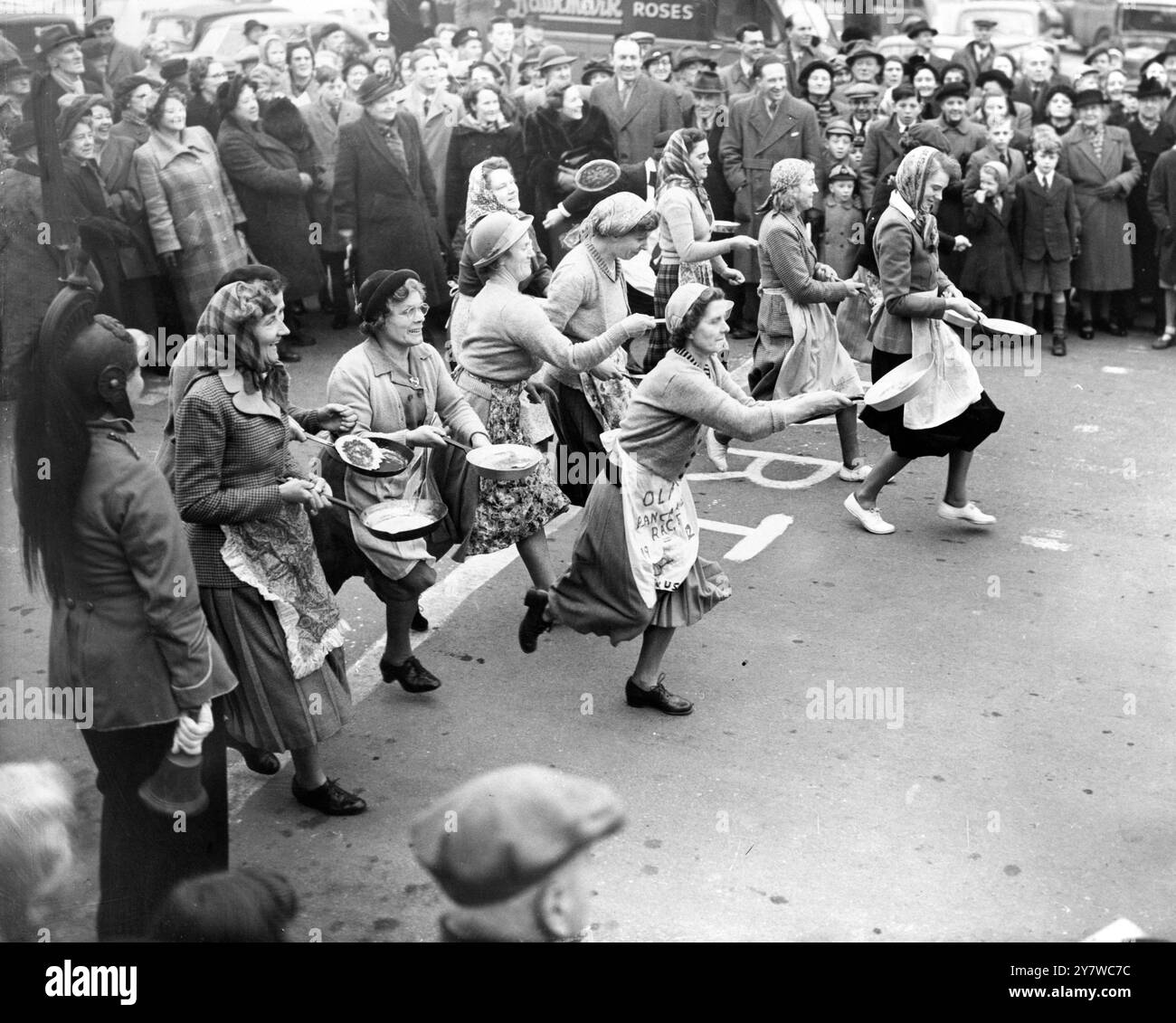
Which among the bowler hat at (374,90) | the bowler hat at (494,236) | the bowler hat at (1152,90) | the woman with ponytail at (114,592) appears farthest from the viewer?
the bowler hat at (1152,90)

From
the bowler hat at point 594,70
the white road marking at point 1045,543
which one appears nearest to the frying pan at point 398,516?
the white road marking at point 1045,543

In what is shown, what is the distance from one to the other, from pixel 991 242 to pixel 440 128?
4415mm

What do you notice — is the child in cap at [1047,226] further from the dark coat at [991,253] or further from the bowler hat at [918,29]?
the bowler hat at [918,29]

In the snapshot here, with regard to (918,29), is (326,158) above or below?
below

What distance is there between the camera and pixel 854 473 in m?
8.62

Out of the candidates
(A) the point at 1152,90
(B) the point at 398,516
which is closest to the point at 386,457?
(B) the point at 398,516

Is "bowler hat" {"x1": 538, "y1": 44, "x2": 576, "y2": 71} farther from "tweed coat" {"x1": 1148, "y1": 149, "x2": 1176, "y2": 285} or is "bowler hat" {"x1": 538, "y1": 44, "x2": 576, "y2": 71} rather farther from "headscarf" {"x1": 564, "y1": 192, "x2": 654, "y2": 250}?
"headscarf" {"x1": 564, "y1": 192, "x2": 654, "y2": 250}

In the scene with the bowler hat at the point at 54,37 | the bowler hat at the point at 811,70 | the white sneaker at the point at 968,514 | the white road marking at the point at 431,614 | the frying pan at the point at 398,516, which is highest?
the bowler hat at the point at 54,37

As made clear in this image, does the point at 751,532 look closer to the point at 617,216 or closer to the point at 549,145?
the point at 617,216

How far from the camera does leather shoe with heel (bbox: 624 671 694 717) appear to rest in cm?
594

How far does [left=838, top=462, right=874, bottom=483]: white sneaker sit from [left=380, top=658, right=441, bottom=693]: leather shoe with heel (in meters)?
3.35

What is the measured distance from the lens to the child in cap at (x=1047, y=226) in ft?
38.3

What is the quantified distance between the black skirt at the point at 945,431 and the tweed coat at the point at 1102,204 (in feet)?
16.2
